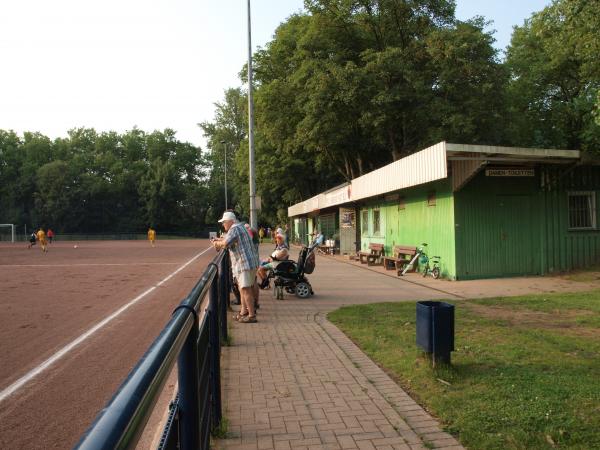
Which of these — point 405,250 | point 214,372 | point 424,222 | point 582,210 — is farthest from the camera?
point 405,250

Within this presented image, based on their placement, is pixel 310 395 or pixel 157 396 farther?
pixel 310 395

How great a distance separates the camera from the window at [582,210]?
15031 mm

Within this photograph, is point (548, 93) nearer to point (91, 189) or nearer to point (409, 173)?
point (409, 173)

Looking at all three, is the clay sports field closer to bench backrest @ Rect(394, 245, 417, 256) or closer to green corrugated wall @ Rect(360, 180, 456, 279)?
bench backrest @ Rect(394, 245, 417, 256)

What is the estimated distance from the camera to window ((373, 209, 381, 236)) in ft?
74.4

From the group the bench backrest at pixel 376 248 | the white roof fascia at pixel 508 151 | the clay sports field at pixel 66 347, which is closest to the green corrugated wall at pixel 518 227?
the white roof fascia at pixel 508 151

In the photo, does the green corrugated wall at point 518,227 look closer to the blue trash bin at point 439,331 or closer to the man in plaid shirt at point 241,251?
the man in plaid shirt at point 241,251

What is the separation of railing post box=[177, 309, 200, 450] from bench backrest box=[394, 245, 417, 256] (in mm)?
14917

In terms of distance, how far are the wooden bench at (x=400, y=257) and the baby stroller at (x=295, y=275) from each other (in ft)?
18.6

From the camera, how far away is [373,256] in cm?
2102

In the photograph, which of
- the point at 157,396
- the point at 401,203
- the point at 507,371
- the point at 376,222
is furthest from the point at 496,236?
the point at 157,396

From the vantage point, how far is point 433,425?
13.6 ft

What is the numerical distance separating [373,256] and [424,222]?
A: 4.74 m

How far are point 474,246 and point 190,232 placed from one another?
238ft
